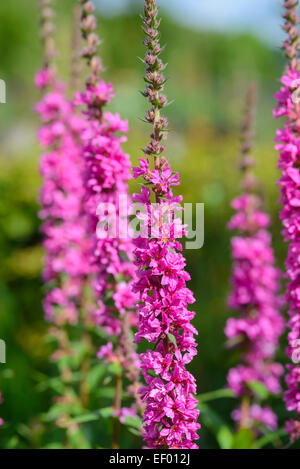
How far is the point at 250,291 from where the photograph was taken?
499 cm

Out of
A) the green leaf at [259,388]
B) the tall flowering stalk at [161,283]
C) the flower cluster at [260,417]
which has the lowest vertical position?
the flower cluster at [260,417]

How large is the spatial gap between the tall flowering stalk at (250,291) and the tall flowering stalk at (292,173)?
128 centimetres

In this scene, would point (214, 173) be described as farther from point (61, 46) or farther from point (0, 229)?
point (61, 46)

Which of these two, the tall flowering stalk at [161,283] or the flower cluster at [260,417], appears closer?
the tall flowering stalk at [161,283]

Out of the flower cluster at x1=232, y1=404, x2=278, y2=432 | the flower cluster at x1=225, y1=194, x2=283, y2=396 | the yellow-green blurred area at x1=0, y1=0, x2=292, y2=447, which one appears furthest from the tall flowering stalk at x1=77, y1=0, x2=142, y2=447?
the flower cluster at x1=232, y1=404, x2=278, y2=432

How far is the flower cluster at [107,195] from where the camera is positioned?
12.2 feet

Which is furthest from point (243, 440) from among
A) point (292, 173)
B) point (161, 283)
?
point (292, 173)

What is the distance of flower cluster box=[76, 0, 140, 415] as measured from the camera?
371cm

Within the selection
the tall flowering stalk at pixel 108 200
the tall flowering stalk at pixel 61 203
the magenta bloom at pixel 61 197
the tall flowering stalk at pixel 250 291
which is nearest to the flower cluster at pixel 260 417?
the tall flowering stalk at pixel 250 291

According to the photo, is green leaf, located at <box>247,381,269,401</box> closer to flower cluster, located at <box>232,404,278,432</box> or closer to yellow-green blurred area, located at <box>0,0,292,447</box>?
yellow-green blurred area, located at <box>0,0,292,447</box>

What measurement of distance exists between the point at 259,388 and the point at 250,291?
1014mm

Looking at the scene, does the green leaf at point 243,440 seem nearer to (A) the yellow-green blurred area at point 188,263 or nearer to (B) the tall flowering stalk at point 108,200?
(A) the yellow-green blurred area at point 188,263
